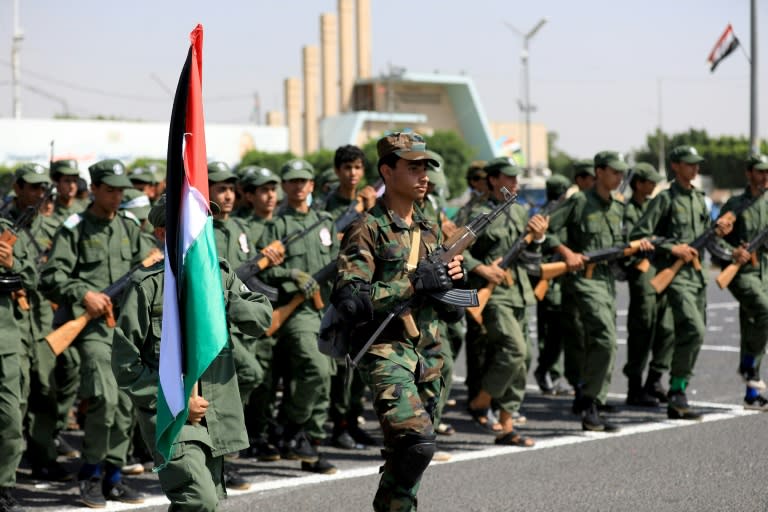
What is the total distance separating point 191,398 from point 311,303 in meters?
3.95

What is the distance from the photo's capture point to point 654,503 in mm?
7090

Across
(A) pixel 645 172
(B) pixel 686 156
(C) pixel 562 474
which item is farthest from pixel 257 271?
(A) pixel 645 172

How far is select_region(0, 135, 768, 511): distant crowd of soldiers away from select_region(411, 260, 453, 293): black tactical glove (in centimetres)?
2

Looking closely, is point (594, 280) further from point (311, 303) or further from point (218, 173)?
point (218, 173)

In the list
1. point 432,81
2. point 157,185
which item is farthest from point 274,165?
point 157,185

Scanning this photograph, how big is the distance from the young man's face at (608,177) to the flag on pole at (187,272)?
5.72 m

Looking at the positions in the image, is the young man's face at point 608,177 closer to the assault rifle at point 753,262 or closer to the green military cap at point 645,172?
the green military cap at point 645,172

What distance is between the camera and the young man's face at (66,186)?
10766 millimetres

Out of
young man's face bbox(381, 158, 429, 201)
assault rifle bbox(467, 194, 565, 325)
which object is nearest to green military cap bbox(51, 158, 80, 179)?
assault rifle bbox(467, 194, 565, 325)

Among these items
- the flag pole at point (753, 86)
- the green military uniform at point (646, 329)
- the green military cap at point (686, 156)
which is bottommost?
the green military uniform at point (646, 329)

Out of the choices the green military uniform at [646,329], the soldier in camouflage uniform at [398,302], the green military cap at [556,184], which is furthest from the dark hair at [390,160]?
the green military cap at [556,184]

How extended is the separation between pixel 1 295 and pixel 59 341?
0.47 meters

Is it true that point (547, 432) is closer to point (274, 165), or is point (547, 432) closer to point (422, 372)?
point (422, 372)

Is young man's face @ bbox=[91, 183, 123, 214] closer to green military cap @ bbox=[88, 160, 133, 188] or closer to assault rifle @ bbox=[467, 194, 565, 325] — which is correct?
green military cap @ bbox=[88, 160, 133, 188]
